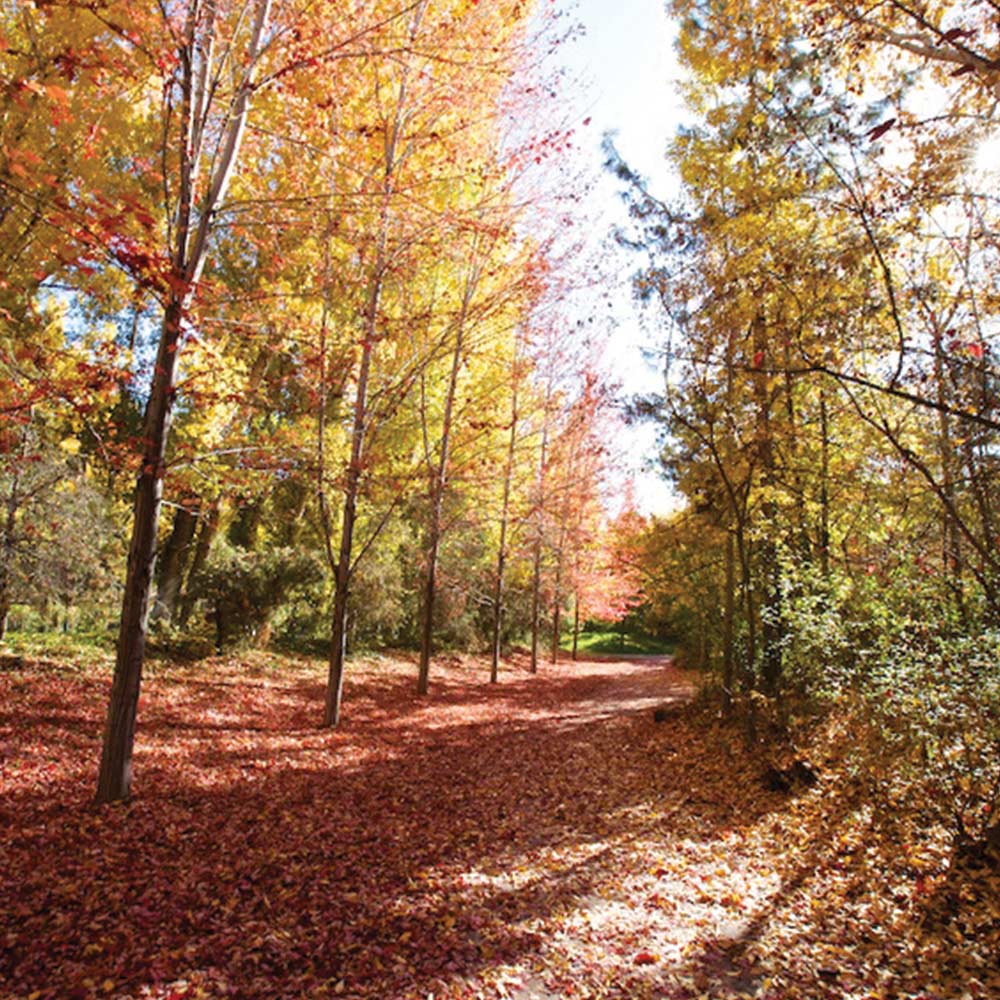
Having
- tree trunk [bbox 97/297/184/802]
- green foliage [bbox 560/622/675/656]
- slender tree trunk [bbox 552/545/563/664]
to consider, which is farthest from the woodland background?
green foliage [bbox 560/622/675/656]

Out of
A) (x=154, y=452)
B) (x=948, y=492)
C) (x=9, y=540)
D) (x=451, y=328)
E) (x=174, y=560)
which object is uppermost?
(x=451, y=328)

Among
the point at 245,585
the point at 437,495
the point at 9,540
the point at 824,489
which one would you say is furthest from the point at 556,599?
the point at 9,540

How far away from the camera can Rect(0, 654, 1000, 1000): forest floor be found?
10.8ft

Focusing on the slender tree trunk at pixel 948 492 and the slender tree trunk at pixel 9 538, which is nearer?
the slender tree trunk at pixel 948 492

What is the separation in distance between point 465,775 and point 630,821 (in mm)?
2077

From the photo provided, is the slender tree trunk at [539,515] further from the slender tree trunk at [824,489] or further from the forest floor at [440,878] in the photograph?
the forest floor at [440,878]

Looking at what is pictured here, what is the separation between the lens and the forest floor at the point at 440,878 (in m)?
3.31

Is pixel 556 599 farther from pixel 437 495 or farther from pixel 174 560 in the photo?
pixel 174 560

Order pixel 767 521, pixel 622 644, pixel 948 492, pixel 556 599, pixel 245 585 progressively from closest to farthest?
pixel 948 492
pixel 767 521
pixel 245 585
pixel 556 599
pixel 622 644

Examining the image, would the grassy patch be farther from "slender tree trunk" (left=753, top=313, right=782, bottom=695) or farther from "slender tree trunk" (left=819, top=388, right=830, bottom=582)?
"slender tree trunk" (left=753, top=313, right=782, bottom=695)

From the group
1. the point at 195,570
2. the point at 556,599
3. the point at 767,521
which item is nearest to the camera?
the point at 767,521

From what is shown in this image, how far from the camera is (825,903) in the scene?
4.35 m

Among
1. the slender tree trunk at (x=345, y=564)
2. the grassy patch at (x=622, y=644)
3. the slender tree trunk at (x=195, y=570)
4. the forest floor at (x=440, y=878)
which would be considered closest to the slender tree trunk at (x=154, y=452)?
the forest floor at (x=440, y=878)

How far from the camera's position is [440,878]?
4.41m
